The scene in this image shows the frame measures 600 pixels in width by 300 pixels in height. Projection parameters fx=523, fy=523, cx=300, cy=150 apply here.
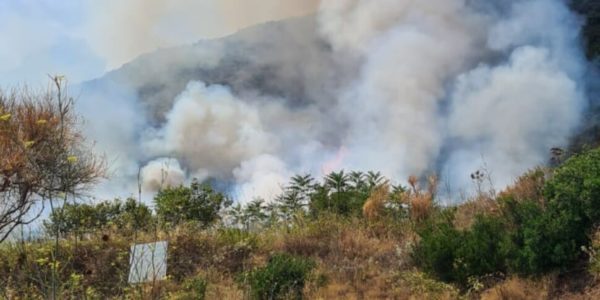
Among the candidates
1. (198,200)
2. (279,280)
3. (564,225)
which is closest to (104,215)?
(198,200)

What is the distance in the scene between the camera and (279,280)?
5.60 m

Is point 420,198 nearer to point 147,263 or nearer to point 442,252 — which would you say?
point 442,252

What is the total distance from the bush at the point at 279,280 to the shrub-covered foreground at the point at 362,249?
0.01 m

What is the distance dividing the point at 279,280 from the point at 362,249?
231 cm

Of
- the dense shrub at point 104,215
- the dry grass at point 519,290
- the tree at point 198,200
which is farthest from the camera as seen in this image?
the tree at point 198,200

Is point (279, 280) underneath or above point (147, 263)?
underneath

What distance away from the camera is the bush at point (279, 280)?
5504 mm

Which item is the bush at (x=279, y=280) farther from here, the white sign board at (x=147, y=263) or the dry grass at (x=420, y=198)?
the dry grass at (x=420, y=198)

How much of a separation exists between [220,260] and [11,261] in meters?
2.85

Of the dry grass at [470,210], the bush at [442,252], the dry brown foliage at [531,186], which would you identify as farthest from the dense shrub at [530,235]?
the dry grass at [470,210]

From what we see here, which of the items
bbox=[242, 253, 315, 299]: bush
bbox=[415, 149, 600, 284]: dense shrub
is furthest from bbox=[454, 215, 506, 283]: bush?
bbox=[242, 253, 315, 299]: bush

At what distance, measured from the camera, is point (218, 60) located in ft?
179

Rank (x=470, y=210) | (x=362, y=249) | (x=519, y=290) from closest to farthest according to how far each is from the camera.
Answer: (x=519, y=290) → (x=362, y=249) → (x=470, y=210)

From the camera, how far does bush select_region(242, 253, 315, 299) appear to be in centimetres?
550
